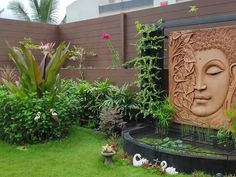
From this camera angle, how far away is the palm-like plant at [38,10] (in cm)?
1462

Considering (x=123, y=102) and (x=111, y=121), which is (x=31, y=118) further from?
(x=123, y=102)

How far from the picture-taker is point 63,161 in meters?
4.48

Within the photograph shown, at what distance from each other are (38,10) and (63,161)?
37.8 ft

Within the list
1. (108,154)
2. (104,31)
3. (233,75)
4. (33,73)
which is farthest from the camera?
(104,31)

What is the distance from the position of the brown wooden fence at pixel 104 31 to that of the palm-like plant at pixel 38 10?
233 inches

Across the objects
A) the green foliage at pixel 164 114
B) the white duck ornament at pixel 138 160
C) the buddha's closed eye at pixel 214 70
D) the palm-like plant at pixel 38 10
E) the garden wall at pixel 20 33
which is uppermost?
the palm-like plant at pixel 38 10

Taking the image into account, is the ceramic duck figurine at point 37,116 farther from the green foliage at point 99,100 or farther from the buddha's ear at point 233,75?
the buddha's ear at point 233,75

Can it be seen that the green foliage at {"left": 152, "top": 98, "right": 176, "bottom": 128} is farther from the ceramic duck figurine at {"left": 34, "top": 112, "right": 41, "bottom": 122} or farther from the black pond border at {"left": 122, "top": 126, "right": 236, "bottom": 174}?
the ceramic duck figurine at {"left": 34, "top": 112, "right": 41, "bottom": 122}

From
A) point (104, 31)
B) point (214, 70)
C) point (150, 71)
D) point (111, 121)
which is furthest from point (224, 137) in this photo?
point (104, 31)

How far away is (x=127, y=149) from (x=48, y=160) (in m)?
1.10

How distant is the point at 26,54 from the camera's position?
17.8ft

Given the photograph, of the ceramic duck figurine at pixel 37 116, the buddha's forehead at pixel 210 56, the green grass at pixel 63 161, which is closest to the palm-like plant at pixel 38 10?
the green grass at pixel 63 161

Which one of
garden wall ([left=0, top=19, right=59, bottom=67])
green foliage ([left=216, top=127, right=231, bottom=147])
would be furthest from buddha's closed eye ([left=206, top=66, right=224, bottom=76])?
garden wall ([left=0, top=19, right=59, bottom=67])

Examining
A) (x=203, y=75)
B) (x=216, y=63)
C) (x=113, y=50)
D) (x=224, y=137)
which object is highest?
(x=113, y=50)
